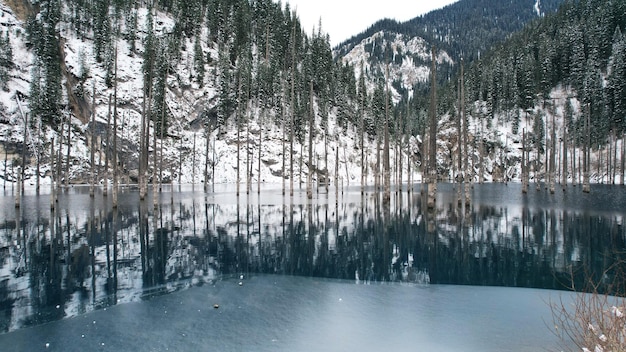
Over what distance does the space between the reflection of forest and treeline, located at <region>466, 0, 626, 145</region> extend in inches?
3128

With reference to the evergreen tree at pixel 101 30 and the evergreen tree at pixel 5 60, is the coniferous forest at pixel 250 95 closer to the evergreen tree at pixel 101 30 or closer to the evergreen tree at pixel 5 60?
the evergreen tree at pixel 5 60

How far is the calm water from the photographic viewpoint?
576cm

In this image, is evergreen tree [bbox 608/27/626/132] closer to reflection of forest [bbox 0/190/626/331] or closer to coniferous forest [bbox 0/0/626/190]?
coniferous forest [bbox 0/0/626/190]

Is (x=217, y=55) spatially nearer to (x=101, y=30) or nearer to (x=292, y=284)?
(x=101, y=30)

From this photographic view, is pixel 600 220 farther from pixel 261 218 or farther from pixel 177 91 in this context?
pixel 177 91

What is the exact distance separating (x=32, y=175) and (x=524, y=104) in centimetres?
11394

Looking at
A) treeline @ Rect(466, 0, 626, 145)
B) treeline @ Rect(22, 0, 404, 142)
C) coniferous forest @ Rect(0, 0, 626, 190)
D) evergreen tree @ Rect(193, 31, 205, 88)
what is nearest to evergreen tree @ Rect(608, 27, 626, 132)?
treeline @ Rect(466, 0, 626, 145)

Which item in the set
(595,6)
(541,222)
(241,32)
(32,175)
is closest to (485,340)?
(541,222)

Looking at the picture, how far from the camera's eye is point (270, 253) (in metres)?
12.1

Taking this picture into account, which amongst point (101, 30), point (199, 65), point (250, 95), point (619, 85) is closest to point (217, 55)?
point (199, 65)

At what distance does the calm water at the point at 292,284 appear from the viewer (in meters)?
5.76

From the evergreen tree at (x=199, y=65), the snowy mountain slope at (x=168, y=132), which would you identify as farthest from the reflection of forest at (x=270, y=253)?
the evergreen tree at (x=199, y=65)

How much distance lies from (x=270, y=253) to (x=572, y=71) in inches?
4395

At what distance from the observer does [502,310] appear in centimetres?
670
